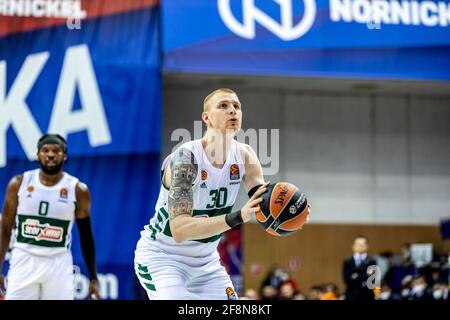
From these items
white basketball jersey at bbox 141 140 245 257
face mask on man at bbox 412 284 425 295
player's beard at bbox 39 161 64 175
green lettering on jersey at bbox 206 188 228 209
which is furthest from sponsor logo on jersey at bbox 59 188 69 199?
face mask on man at bbox 412 284 425 295

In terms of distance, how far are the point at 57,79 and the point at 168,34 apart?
2.62 metres

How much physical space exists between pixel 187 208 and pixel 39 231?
12.1ft

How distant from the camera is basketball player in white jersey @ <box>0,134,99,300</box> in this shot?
31.4 feet

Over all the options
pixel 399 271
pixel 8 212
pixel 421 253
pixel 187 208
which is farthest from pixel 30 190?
pixel 421 253

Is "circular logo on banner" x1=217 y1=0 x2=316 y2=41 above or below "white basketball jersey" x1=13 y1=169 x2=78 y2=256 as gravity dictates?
above

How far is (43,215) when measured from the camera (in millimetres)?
9688

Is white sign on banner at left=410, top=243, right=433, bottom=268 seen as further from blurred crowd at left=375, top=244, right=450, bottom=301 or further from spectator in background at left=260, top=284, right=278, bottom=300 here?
spectator in background at left=260, top=284, right=278, bottom=300

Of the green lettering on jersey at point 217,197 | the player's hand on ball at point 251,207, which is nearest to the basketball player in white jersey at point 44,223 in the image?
the green lettering on jersey at point 217,197

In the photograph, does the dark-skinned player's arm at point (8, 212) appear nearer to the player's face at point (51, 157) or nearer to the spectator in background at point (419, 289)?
the player's face at point (51, 157)

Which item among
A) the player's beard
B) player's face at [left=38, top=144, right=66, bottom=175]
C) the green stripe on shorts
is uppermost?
player's face at [left=38, top=144, right=66, bottom=175]

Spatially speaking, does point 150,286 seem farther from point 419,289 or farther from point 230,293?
point 419,289

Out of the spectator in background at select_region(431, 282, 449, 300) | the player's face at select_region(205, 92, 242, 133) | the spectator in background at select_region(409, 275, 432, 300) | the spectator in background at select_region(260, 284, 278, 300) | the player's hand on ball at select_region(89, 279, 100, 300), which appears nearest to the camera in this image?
the player's face at select_region(205, 92, 242, 133)
